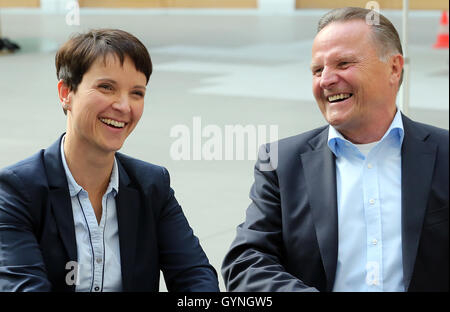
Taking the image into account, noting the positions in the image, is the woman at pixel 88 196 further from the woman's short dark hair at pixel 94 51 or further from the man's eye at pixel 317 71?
the man's eye at pixel 317 71

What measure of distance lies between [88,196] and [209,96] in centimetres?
753

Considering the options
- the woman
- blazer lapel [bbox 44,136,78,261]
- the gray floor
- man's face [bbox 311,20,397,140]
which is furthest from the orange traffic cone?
blazer lapel [bbox 44,136,78,261]

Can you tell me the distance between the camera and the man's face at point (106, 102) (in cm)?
239

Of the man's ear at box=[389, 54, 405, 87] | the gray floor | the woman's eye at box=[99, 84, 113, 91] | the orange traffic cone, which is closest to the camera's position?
the woman's eye at box=[99, 84, 113, 91]

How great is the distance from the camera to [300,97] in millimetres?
10016

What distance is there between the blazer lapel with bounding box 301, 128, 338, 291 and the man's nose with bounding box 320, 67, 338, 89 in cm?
18

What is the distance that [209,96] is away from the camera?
9.96 metres

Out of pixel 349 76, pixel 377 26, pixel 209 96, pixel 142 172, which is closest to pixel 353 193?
pixel 349 76

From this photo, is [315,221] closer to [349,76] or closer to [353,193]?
[353,193]

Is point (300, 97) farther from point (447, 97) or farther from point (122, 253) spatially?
point (122, 253)

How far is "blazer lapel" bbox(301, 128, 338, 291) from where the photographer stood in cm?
236

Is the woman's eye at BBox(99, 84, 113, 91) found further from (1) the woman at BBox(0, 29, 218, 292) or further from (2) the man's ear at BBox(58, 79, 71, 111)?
(2) the man's ear at BBox(58, 79, 71, 111)

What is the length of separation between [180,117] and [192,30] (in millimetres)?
11941

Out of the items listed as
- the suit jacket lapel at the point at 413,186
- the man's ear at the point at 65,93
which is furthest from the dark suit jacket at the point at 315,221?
the man's ear at the point at 65,93
